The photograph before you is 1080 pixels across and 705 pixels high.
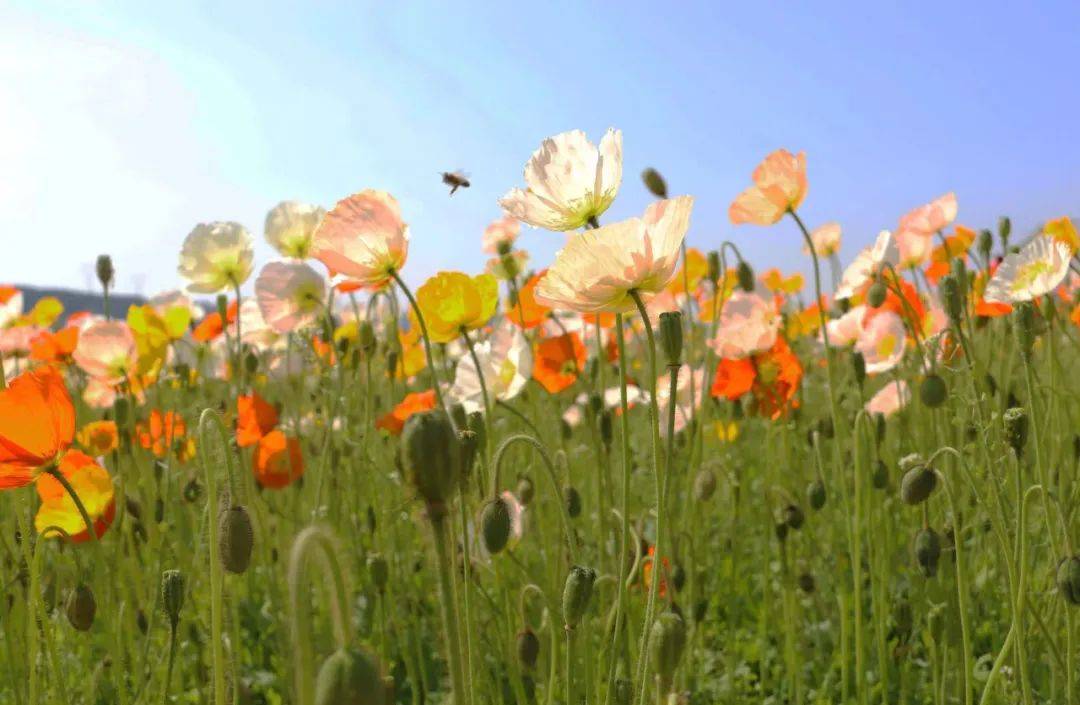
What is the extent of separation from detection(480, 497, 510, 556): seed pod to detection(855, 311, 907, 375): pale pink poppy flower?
1.36m

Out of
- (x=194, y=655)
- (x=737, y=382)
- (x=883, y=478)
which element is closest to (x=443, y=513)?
(x=883, y=478)

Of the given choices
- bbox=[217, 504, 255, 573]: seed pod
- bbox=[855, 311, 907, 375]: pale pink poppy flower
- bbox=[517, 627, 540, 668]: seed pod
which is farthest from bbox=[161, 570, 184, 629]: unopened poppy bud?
bbox=[855, 311, 907, 375]: pale pink poppy flower

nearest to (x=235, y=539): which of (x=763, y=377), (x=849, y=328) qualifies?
(x=763, y=377)

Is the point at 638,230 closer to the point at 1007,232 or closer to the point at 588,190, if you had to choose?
the point at 588,190

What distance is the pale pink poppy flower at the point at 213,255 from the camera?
224 cm

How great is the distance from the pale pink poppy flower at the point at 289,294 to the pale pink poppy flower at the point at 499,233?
60 centimetres

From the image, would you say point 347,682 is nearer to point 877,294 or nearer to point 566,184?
point 566,184

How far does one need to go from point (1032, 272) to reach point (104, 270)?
201cm

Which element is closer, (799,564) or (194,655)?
(799,564)

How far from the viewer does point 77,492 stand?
63.2 inches

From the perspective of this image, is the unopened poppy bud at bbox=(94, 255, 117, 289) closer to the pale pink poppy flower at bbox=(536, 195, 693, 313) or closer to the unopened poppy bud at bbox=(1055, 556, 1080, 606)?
the pale pink poppy flower at bbox=(536, 195, 693, 313)

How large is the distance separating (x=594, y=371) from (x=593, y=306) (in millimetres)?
1188

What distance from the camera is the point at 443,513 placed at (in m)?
0.56

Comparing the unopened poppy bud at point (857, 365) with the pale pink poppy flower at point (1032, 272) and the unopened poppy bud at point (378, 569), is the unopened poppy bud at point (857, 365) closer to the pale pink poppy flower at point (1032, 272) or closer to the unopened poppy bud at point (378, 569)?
the pale pink poppy flower at point (1032, 272)
